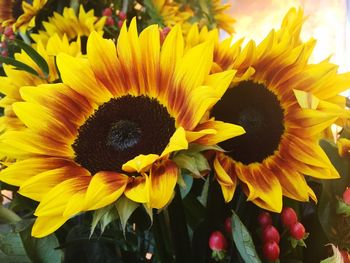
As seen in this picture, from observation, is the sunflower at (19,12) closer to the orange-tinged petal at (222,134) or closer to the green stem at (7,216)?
the green stem at (7,216)

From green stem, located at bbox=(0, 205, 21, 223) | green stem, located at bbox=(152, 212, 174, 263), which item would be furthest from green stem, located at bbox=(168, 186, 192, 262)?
green stem, located at bbox=(0, 205, 21, 223)

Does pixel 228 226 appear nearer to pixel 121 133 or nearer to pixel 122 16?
A: pixel 121 133

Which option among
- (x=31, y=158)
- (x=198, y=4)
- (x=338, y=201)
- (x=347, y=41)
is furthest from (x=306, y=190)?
(x=347, y=41)

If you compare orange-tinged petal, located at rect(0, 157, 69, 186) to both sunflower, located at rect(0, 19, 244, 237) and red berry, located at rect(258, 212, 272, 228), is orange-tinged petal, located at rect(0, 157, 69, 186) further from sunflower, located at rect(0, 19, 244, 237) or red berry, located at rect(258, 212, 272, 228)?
red berry, located at rect(258, 212, 272, 228)

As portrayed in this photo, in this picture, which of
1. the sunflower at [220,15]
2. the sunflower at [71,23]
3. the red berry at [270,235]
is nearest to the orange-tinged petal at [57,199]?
the red berry at [270,235]

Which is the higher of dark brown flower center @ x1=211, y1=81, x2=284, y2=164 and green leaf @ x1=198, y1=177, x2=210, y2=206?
dark brown flower center @ x1=211, y1=81, x2=284, y2=164

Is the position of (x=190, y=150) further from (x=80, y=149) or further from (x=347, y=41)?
(x=347, y=41)

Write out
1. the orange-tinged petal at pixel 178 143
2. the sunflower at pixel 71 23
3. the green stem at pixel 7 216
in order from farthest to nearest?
the sunflower at pixel 71 23 → the green stem at pixel 7 216 → the orange-tinged petal at pixel 178 143
